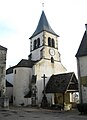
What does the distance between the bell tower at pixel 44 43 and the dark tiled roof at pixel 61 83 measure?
570 cm

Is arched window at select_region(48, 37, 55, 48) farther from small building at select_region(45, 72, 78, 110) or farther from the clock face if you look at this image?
small building at select_region(45, 72, 78, 110)

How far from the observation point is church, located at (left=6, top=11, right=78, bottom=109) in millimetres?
32281

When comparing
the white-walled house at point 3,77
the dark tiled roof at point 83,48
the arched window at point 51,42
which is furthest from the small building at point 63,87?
the dark tiled roof at point 83,48

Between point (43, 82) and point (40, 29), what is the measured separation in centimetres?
1282

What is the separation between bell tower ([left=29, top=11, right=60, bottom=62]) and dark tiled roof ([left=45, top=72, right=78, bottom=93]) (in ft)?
18.7

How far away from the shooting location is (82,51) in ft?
73.5

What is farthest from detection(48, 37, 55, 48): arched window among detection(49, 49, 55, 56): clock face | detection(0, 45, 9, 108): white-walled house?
detection(0, 45, 9, 108): white-walled house

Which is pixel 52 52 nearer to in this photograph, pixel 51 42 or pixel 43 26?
pixel 51 42

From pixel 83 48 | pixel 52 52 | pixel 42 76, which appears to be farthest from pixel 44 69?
pixel 83 48

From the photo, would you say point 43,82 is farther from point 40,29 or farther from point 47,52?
point 40,29

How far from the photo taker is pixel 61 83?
31984 mm

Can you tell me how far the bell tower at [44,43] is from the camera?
3900 cm

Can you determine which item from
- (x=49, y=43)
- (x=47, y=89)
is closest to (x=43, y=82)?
(x=47, y=89)

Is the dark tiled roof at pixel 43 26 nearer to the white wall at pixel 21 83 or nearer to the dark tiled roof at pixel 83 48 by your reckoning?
the white wall at pixel 21 83
